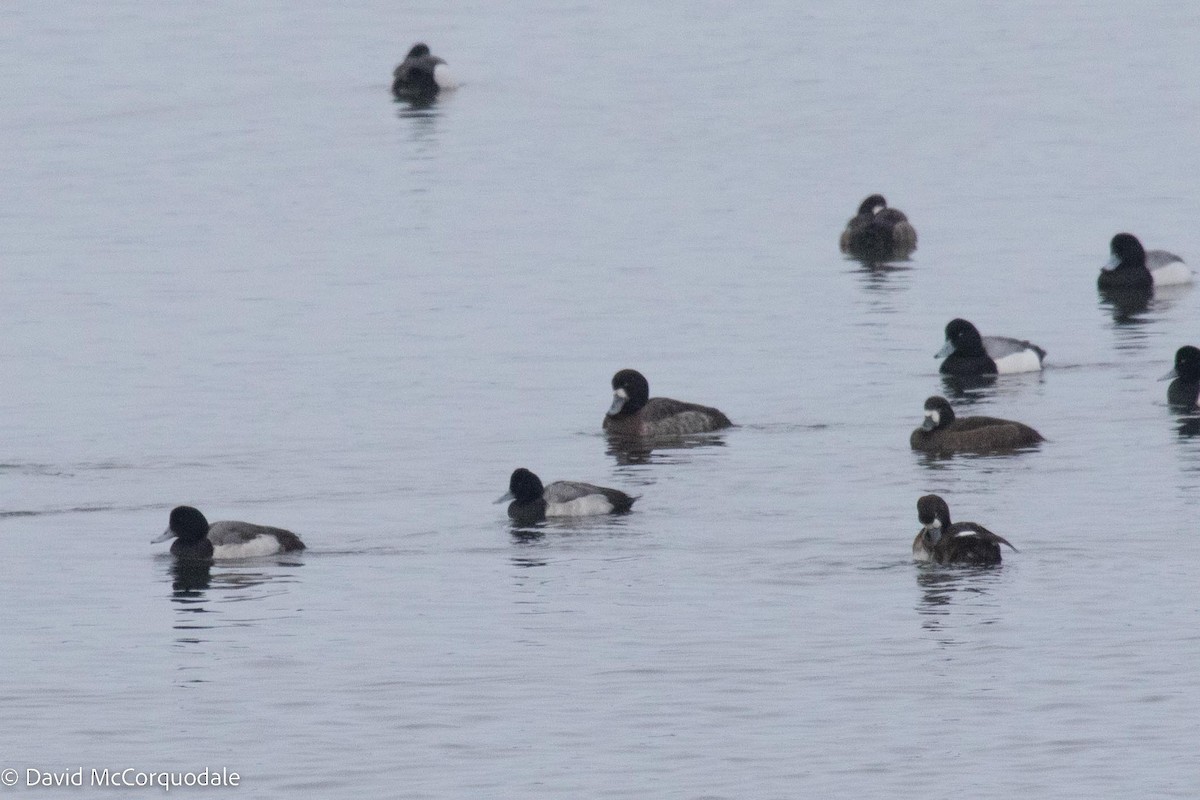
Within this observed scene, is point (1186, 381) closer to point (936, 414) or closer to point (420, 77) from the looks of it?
point (936, 414)

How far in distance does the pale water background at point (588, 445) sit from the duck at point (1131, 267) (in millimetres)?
664

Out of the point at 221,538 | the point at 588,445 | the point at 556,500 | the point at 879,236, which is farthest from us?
the point at 879,236

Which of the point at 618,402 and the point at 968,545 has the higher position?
the point at 618,402

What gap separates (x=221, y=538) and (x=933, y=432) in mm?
7889

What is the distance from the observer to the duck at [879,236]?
41750 mm

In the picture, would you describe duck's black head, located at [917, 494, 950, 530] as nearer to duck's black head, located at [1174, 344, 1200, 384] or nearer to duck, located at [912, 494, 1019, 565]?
duck, located at [912, 494, 1019, 565]

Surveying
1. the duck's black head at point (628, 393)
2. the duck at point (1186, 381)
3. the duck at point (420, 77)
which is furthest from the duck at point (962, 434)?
the duck at point (420, 77)

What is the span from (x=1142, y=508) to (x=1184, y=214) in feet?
79.8

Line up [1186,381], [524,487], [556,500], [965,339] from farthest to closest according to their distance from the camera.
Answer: [965,339]
[1186,381]
[556,500]
[524,487]

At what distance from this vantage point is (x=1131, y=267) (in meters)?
37.9

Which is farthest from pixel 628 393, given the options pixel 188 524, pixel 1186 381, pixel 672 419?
pixel 188 524

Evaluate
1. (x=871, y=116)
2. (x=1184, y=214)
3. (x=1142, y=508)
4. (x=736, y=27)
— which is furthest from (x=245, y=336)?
(x=736, y=27)

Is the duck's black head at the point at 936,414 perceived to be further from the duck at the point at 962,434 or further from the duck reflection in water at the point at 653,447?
the duck reflection in water at the point at 653,447

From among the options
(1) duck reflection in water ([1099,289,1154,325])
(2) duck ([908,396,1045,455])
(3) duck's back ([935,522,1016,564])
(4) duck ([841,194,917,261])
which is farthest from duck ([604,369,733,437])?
(4) duck ([841,194,917,261])
